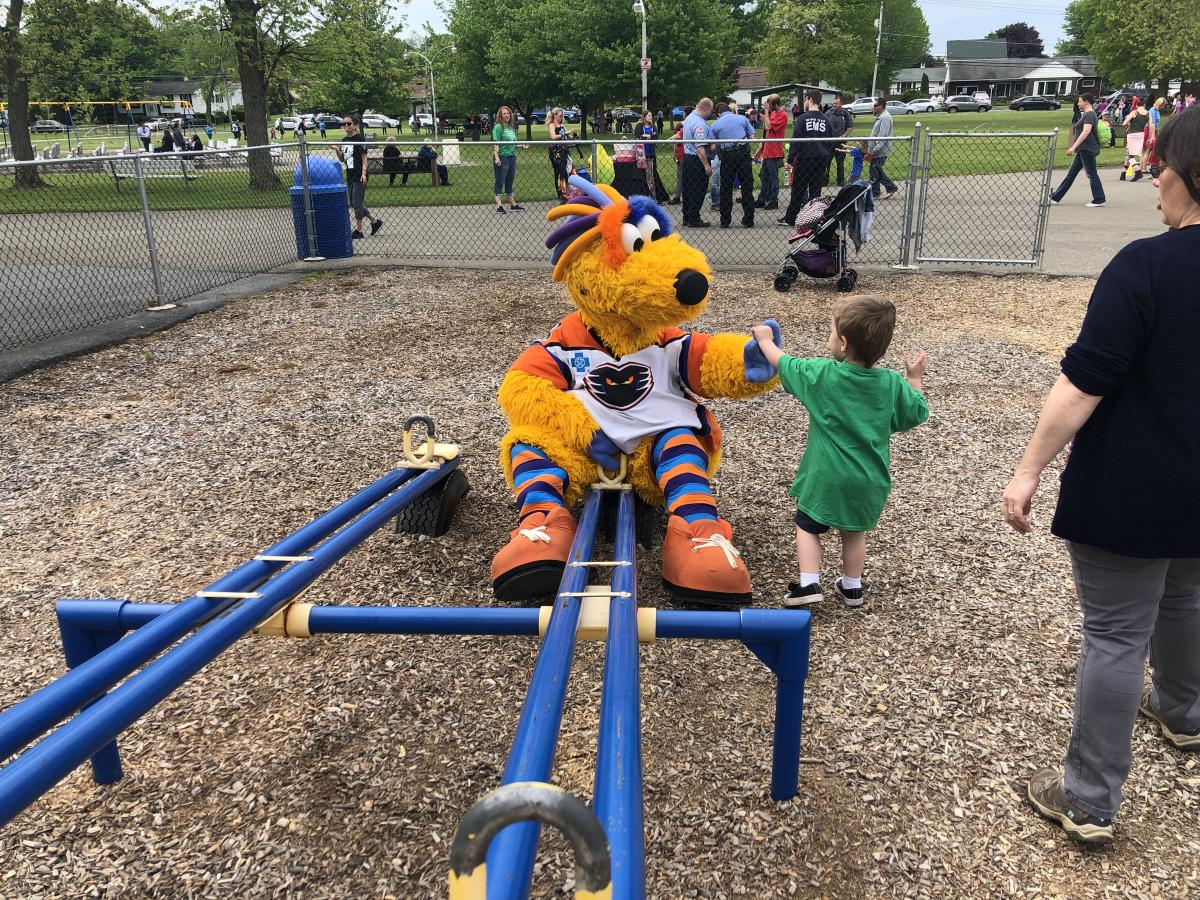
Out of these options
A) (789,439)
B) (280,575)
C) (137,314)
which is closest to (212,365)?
(137,314)

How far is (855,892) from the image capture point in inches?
87.0

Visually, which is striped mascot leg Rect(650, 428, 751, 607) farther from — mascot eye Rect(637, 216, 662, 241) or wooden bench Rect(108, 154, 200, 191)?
wooden bench Rect(108, 154, 200, 191)

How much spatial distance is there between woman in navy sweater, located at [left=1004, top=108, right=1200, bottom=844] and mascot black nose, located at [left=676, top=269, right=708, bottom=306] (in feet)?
5.11

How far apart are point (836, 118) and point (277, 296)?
9039 mm

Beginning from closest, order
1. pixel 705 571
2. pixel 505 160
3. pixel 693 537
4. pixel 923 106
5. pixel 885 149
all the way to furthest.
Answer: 1. pixel 705 571
2. pixel 693 537
3. pixel 885 149
4. pixel 505 160
5. pixel 923 106

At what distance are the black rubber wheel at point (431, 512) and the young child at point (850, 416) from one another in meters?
1.62

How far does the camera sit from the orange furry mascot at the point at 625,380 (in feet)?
11.3

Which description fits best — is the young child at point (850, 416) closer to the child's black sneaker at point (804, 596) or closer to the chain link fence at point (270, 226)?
the child's black sneaker at point (804, 596)

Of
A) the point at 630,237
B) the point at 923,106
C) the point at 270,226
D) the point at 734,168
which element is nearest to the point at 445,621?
the point at 630,237

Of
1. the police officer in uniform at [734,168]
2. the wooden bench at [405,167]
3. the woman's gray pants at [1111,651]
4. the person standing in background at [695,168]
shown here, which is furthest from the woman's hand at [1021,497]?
the wooden bench at [405,167]

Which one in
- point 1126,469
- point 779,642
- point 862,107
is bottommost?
point 779,642

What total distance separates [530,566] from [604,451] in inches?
27.6

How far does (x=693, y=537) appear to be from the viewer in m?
3.32

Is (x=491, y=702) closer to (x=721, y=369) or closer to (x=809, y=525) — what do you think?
(x=809, y=525)
